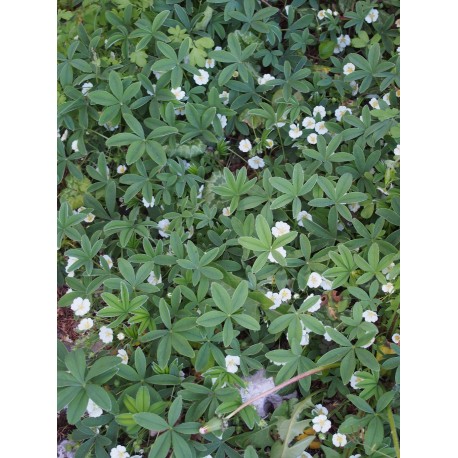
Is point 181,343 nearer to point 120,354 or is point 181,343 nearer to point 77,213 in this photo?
point 120,354

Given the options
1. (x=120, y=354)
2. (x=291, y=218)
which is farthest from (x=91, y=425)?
(x=291, y=218)

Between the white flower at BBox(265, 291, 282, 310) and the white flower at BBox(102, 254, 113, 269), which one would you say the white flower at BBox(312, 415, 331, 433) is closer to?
the white flower at BBox(265, 291, 282, 310)

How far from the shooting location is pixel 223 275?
5.50 ft

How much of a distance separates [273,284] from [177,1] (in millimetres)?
1104

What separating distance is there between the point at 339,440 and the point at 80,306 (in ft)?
2.76

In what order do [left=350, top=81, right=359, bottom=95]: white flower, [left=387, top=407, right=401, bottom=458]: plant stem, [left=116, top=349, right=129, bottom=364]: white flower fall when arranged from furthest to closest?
[left=350, top=81, right=359, bottom=95]: white flower
[left=116, top=349, right=129, bottom=364]: white flower
[left=387, top=407, right=401, bottom=458]: plant stem

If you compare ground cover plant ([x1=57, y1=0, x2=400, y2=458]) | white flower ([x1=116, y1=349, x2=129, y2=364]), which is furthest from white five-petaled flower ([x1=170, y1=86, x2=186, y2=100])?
white flower ([x1=116, y1=349, x2=129, y2=364])

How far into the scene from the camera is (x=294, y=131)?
193 centimetres

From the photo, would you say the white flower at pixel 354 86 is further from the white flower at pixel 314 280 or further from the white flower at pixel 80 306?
the white flower at pixel 80 306

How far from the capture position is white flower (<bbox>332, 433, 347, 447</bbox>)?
1.53 m

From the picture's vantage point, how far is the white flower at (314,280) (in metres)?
1.67

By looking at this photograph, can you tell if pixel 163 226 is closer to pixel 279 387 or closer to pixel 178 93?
pixel 178 93

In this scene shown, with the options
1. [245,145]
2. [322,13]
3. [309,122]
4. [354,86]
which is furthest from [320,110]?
[322,13]

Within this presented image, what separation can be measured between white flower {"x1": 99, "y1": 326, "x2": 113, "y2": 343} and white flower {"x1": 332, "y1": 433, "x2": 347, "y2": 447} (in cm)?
70
